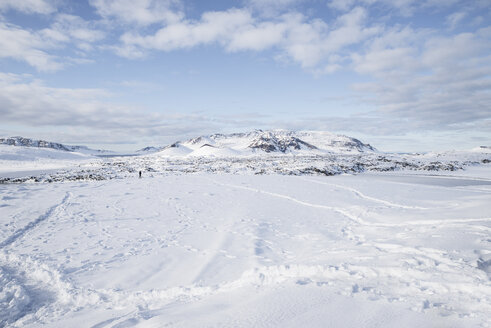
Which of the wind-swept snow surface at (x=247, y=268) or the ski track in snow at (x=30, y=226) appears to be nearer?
the wind-swept snow surface at (x=247, y=268)

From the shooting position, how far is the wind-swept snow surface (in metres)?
3.56

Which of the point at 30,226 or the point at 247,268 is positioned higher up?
the point at 247,268

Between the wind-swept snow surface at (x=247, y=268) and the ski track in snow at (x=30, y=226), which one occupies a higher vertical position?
the wind-swept snow surface at (x=247, y=268)

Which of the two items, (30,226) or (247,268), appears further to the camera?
Answer: (30,226)

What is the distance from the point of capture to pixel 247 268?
558 cm

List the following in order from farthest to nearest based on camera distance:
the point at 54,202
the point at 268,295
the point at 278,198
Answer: the point at 278,198 < the point at 54,202 < the point at 268,295

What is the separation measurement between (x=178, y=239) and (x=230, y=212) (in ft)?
A: 12.2

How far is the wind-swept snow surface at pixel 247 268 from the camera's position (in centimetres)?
356

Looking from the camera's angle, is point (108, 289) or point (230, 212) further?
point (230, 212)

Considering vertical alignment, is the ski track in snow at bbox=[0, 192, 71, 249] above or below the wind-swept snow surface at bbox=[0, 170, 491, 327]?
below

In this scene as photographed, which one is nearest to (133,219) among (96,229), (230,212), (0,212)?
(96,229)

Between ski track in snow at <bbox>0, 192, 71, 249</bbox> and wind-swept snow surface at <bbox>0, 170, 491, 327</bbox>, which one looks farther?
ski track in snow at <bbox>0, 192, 71, 249</bbox>

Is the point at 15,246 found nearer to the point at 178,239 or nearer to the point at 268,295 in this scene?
the point at 178,239

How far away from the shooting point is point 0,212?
10.7 m
